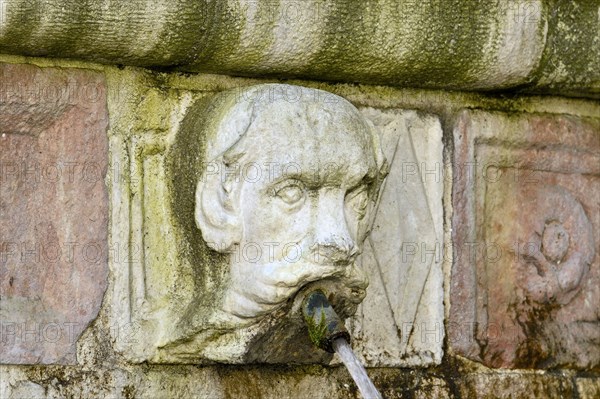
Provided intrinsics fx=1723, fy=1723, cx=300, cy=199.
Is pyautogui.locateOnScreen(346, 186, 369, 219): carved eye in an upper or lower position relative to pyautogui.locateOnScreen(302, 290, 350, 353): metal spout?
upper

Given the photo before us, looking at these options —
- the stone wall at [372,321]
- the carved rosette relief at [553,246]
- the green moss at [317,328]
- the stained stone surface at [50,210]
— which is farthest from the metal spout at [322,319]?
the carved rosette relief at [553,246]

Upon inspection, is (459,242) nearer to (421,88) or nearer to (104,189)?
(421,88)

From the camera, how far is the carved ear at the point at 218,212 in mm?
3412

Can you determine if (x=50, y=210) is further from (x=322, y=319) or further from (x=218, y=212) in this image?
(x=322, y=319)

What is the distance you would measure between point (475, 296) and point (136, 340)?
2.63 ft

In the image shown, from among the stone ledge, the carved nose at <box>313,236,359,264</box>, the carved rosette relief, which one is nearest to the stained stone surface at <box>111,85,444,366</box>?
the carved nose at <box>313,236,359,264</box>

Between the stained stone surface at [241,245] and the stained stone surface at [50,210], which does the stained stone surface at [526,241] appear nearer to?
the stained stone surface at [241,245]

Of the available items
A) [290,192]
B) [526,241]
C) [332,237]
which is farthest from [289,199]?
[526,241]

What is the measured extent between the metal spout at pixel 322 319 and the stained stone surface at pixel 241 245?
0.9 inches

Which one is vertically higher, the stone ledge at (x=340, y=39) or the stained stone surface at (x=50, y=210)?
the stone ledge at (x=340, y=39)

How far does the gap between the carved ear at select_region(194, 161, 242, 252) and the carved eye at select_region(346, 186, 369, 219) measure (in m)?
0.23

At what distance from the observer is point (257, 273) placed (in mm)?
3398

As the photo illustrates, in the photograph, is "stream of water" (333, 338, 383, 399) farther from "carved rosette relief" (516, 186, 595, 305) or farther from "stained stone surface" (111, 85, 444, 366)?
"carved rosette relief" (516, 186, 595, 305)

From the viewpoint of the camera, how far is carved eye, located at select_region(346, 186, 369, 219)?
11.3 ft
